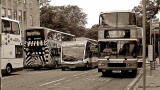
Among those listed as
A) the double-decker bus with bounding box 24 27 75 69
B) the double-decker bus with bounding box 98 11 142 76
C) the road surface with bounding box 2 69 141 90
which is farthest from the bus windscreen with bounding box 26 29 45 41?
the double-decker bus with bounding box 98 11 142 76

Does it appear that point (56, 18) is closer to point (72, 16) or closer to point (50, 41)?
point (72, 16)

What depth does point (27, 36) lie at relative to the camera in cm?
3691

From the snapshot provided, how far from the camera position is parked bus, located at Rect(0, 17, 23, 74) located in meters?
26.1

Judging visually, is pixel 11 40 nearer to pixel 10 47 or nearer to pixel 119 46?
pixel 10 47

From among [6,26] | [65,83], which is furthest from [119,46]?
[6,26]

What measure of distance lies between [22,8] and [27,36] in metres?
25.8

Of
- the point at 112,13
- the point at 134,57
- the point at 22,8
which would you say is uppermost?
the point at 22,8

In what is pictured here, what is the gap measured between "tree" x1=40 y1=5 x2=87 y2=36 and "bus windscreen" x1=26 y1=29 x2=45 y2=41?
46.7 metres

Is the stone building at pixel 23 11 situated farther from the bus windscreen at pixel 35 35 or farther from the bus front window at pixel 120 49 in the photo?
the bus front window at pixel 120 49

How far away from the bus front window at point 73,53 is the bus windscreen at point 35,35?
271cm

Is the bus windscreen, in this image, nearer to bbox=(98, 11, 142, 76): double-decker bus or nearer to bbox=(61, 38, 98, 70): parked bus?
bbox=(61, 38, 98, 70): parked bus

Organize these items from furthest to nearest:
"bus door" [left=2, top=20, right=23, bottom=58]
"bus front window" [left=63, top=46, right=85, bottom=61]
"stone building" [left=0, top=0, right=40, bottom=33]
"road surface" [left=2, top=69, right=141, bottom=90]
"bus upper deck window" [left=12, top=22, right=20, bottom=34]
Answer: "stone building" [left=0, top=0, right=40, bottom=33]
"bus front window" [left=63, top=46, right=85, bottom=61]
"bus upper deck window" [left=12, top=22, right=20, bottom=34]
"bus door" [left=2, top=20, right=23, bottom=58]
"road surface" [left=2, top=69, right=141, bottom=90]

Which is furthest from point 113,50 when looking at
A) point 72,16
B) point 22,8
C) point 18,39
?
point 72,16

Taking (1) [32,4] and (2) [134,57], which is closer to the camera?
(2) [134,57]
